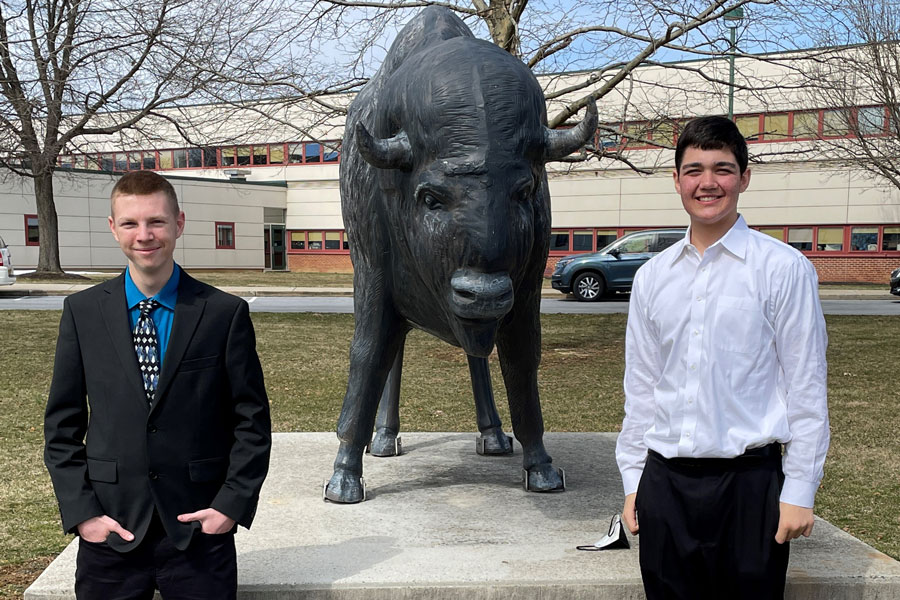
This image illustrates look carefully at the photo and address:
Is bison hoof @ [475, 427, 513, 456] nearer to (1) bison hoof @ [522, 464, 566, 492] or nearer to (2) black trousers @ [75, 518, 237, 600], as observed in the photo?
(1) bison hoof @ [522, 464, 566, 492]

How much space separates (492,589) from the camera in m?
2.89

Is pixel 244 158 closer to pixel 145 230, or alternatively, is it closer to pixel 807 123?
pixel 807 123

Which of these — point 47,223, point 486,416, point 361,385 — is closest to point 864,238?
point 47,223

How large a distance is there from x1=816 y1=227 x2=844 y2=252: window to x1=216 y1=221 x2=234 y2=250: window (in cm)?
2246

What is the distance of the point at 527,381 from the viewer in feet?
13.0

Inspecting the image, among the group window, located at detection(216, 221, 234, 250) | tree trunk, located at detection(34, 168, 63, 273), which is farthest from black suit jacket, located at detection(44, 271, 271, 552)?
window, located at detection(216, 221, 234, 250)

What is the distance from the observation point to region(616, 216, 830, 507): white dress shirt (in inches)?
83.8

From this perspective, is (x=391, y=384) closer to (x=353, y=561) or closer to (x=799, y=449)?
(x=353, y=561)

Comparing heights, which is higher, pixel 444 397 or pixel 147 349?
pixel 147 349

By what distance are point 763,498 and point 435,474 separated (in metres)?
2.45

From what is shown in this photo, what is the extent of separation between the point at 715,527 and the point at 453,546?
1.29 meters

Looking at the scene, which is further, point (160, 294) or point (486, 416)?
point (486, 416)

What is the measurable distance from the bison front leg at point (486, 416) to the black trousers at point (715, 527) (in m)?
2.52

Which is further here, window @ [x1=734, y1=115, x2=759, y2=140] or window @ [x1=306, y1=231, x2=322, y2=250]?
window @ [x1=306, y1=231, x2=322, y2=250]
